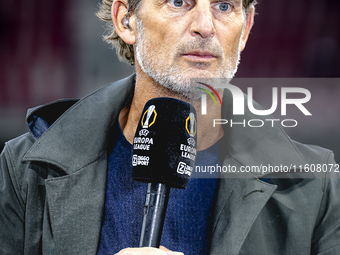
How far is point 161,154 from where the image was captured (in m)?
0.73

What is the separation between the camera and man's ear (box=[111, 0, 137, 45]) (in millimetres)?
1117

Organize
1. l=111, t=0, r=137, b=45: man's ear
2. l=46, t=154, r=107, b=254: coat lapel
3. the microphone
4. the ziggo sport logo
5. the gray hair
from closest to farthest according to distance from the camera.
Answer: the microphone
l=46, t=154, r=107, b=254: coat lapel
the ziggo sport logo
l=111, t=0, r=137, b=45: man's ear
the gray hair

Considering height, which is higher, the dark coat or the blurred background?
the blurred background

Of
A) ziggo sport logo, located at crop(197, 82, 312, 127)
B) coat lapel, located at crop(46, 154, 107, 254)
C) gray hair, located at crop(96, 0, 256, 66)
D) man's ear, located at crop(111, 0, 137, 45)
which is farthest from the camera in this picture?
gray hair, located at crop(96, 0, 256, 66)

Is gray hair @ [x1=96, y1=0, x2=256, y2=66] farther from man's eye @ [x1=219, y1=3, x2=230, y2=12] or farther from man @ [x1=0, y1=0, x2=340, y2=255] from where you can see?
man's eye @ [x1=219, y1=3, x2=230, y2=12]

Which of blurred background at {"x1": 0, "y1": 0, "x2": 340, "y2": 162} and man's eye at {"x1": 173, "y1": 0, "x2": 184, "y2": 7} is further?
blurred background at {"x1": 0, "y1": 0, "x2": 340, "y2": 162}

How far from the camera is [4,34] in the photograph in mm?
1441

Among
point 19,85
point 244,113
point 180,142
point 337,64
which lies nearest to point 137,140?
point 180,142

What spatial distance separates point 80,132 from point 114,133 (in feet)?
0.37

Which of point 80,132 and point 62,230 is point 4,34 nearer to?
point 80,132

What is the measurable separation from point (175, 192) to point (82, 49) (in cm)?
75

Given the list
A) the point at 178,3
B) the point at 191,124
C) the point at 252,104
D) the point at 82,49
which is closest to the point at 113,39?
the point at 82,49

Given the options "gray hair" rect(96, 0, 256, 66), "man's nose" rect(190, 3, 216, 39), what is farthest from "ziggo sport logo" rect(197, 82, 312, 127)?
"gray hair" rect(96, 0, 256, 66)

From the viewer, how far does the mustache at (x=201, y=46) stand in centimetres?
92
